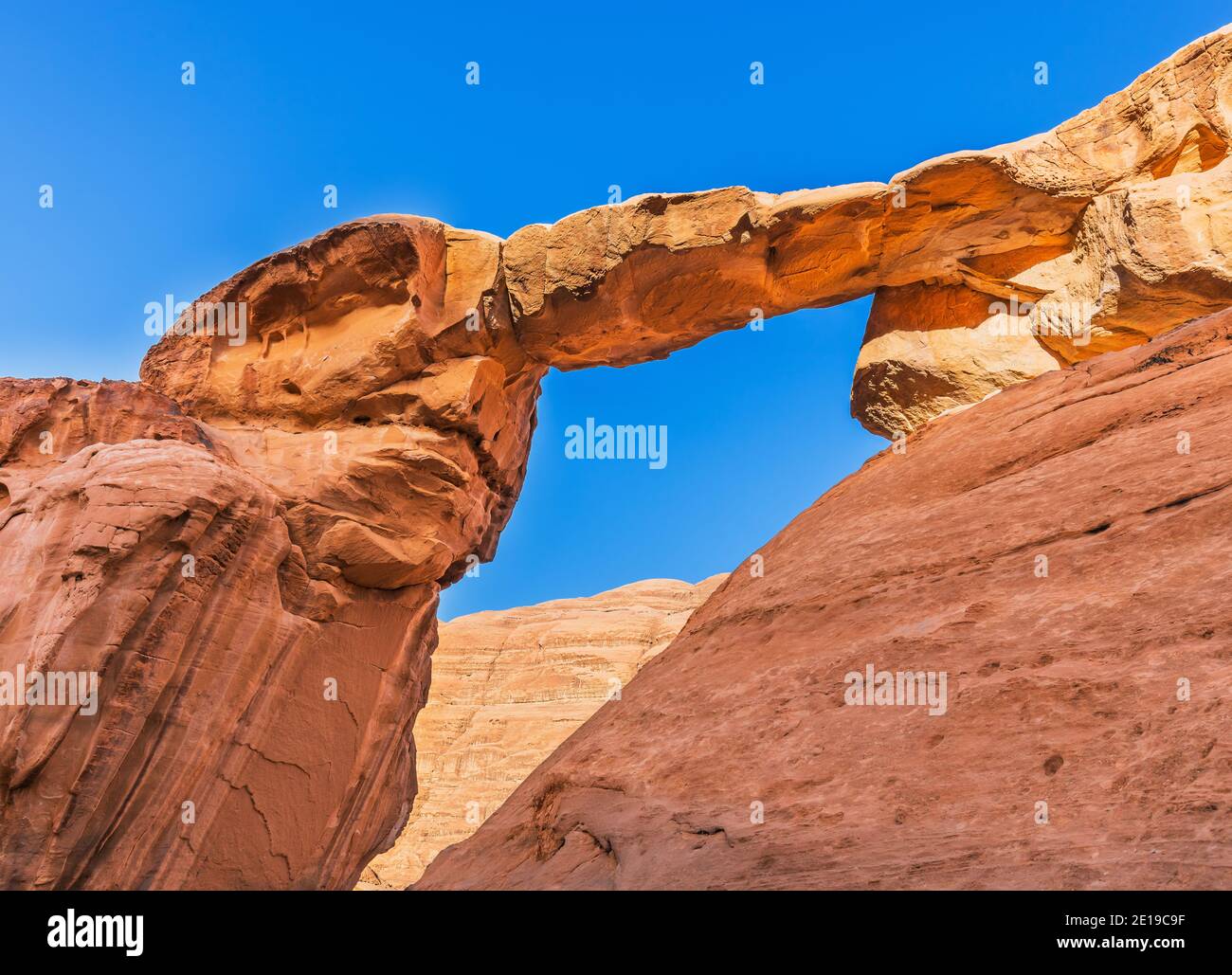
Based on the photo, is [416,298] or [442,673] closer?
[416,298]

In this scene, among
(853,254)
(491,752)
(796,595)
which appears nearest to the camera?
(796,595)

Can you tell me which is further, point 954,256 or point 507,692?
point 507,692

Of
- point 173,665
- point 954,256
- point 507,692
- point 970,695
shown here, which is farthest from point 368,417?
point 507,692

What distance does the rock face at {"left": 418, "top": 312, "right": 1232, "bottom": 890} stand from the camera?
4.42 m

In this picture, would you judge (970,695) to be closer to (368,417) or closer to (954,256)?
(954,256)

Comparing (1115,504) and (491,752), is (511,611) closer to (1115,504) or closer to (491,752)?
(491,752)

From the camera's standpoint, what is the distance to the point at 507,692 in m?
31.0

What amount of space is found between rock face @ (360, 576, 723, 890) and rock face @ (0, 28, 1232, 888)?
13.7 m

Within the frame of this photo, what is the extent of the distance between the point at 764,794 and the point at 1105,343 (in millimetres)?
6979

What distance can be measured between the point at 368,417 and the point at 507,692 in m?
18.8

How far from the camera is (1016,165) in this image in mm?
11359

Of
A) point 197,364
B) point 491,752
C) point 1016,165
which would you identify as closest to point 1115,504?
point 1016,165

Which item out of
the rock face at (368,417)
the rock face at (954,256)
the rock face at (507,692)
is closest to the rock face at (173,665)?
the rock face at (368,417)
